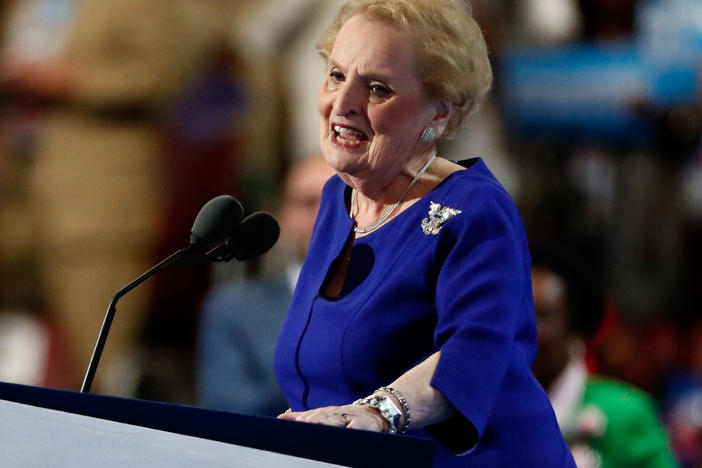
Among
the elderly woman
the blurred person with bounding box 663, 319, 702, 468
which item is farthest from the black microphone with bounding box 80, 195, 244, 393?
the blurred person with bounding box 663, 319, 702, 468

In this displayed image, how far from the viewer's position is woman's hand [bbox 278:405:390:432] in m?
1.33

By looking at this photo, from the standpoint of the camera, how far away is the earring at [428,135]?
1.59 metres

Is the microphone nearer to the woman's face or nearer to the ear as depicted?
the woman's face

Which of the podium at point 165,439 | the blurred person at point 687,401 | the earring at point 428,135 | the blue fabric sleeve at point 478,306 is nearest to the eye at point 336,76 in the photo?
the earring at point 428,135

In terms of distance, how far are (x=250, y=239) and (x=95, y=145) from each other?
126 inches

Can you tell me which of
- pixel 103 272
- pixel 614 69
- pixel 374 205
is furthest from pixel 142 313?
pixel 374 205

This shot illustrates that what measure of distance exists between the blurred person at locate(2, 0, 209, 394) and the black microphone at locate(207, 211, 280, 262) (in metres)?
3.09

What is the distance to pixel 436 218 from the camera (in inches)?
59.9

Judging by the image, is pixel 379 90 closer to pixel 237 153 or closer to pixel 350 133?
pixel 350 133

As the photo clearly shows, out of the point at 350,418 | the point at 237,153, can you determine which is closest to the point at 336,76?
the point at 350,418

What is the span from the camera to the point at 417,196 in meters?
1.59

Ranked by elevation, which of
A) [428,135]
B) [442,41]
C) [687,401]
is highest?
[442,41]

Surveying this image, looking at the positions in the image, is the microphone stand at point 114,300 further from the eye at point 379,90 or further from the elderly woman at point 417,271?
the eye at point 379,90

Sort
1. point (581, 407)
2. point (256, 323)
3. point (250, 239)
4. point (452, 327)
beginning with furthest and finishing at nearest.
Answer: point (256, 323) → point (581, 407) → point (250, 239) → point (452, 327)
